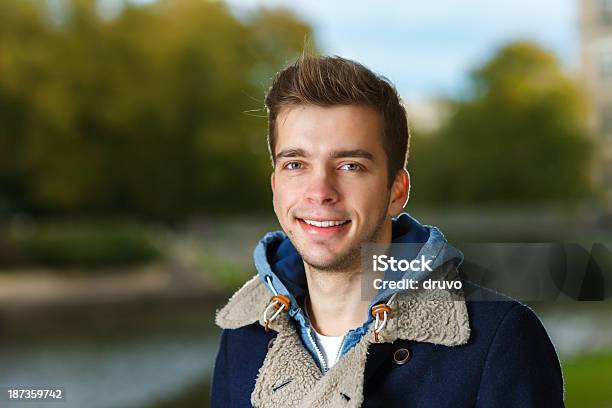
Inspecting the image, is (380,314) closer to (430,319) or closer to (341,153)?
(430,319)

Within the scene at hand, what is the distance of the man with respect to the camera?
119cm

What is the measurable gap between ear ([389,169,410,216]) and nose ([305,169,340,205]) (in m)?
0.10

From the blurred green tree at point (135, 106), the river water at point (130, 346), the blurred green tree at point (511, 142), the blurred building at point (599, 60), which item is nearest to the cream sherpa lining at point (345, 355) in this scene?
the river water at point (130, 346)

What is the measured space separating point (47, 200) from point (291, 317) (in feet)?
42.3

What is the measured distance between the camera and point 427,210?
1778 centimetres

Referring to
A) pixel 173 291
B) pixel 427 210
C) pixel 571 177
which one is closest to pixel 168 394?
pixel 173 291

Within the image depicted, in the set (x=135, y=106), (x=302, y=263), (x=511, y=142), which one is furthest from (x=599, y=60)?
(x=302, y=263)

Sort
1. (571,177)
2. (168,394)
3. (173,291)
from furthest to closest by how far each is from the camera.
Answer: (571,177)
(173,291)
(168,394)

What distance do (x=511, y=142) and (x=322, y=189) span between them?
19.9 metres

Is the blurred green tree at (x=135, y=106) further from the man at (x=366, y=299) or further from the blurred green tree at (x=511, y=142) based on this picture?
the man at (x=366, y=299)

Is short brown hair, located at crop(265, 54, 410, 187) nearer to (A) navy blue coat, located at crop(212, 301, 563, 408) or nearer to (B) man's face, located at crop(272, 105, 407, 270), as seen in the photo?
(B) man's face, located at crop(272, 105, 407, 270)

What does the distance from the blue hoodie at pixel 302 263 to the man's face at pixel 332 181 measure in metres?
0.07

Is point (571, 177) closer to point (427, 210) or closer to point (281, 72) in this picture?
point (427, 210)

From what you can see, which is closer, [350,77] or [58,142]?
[350,77]
